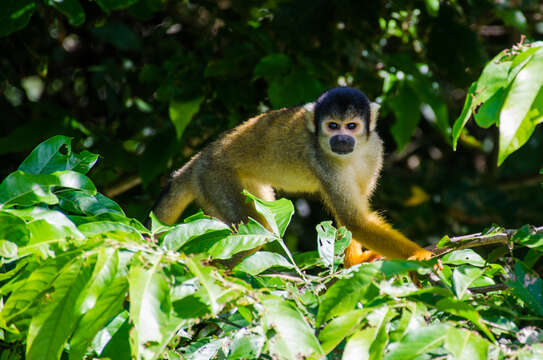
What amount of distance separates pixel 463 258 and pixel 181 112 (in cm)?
265

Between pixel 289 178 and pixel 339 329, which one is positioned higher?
pixel 339 329

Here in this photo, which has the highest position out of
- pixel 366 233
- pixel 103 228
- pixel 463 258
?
pixel 103 228

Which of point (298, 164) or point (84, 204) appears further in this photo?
point (298, 164)

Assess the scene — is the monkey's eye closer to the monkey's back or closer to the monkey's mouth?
the monkey's mouth

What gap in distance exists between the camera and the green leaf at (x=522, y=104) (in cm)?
186

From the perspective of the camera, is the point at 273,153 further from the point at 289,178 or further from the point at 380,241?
the point at 380,241

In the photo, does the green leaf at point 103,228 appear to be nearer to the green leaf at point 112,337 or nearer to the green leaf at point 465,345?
the green leaf at point 112,337

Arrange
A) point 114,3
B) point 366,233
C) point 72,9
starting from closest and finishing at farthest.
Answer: point 72,9
point 114,3
point 366,233

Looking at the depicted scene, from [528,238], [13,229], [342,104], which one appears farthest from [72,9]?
[528,238]

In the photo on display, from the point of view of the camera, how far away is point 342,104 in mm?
4273

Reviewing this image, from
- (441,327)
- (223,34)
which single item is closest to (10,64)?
(223,34)

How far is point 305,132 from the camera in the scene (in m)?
4.58

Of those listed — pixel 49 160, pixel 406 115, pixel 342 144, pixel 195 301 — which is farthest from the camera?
pixel 406 115

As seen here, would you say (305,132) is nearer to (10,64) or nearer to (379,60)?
(379,60)
